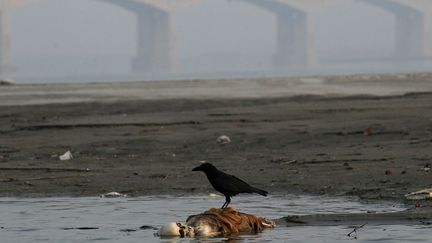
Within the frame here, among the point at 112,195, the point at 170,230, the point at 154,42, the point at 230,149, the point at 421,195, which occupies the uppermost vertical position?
the point at 154,42

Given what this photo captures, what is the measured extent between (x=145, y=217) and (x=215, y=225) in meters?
1.22

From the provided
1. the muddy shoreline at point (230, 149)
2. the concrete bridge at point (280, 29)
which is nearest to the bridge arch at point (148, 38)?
the concrete bridge at point (280, 29)

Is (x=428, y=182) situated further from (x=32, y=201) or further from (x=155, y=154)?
(x=155, y=154)

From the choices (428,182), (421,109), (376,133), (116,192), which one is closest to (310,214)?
(428,182)

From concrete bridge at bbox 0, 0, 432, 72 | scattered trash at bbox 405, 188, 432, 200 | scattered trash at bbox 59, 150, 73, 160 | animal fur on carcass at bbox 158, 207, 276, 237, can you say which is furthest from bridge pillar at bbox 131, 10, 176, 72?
Result: animal fur on carcass at bbox 158, 207, 276, 237

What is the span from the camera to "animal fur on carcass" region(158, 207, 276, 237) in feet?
27.1

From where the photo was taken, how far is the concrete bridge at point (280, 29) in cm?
12488

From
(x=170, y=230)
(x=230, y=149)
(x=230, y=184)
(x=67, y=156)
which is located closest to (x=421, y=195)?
(x=230, y=184)

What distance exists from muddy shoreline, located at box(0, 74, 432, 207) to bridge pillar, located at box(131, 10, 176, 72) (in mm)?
106979

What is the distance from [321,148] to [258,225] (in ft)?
20.1

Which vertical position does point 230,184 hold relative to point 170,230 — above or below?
above

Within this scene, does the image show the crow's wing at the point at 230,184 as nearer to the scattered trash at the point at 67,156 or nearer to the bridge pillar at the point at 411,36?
the scattered trash at the point at 67,156

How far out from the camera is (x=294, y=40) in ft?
461

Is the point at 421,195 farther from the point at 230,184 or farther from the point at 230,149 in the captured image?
the point at 230,149
